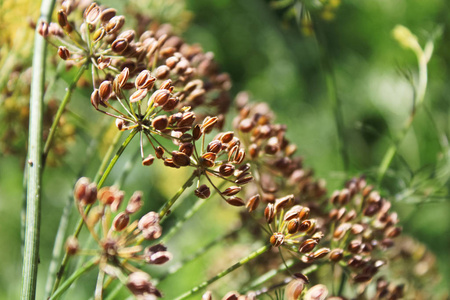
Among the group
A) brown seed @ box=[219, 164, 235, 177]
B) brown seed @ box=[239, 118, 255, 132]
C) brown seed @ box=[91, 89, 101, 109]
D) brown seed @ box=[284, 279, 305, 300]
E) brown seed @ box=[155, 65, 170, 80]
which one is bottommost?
brown seed @ box=[284, 279, 305, 300]

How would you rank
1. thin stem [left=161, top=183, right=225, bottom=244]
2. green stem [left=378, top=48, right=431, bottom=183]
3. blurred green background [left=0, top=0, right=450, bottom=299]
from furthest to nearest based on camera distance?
blurred green background [left=0, top=0, right=450, bottom=299], green stem [left=378, top=48, right=431, bottom=183], thin stem [left=161, top=183, right=225, bottom=244]

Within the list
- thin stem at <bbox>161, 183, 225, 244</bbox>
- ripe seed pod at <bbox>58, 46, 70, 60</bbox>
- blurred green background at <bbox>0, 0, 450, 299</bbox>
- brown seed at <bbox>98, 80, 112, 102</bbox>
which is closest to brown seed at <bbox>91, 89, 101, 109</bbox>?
brown seed at <bbox>98, 80, 112, 102</bbox>

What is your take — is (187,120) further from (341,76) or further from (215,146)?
(341,76)

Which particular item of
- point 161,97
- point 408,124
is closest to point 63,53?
point 161,97

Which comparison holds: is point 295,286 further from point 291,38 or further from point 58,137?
point 291,38

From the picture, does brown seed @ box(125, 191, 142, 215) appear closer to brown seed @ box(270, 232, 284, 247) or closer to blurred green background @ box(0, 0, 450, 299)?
brown seed @ box(270, 232, 284, 247)

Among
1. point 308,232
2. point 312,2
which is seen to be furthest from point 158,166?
point 308,232

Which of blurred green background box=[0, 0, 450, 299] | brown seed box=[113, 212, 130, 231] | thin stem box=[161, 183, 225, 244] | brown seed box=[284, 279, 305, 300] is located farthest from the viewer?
blurred green background box=[0, 0, 450, 299]

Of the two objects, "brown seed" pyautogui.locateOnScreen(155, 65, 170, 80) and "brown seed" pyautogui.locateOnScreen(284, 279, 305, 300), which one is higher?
"brown seed" pyautogui.locateOnScreen(155, 65, 170, 80)
